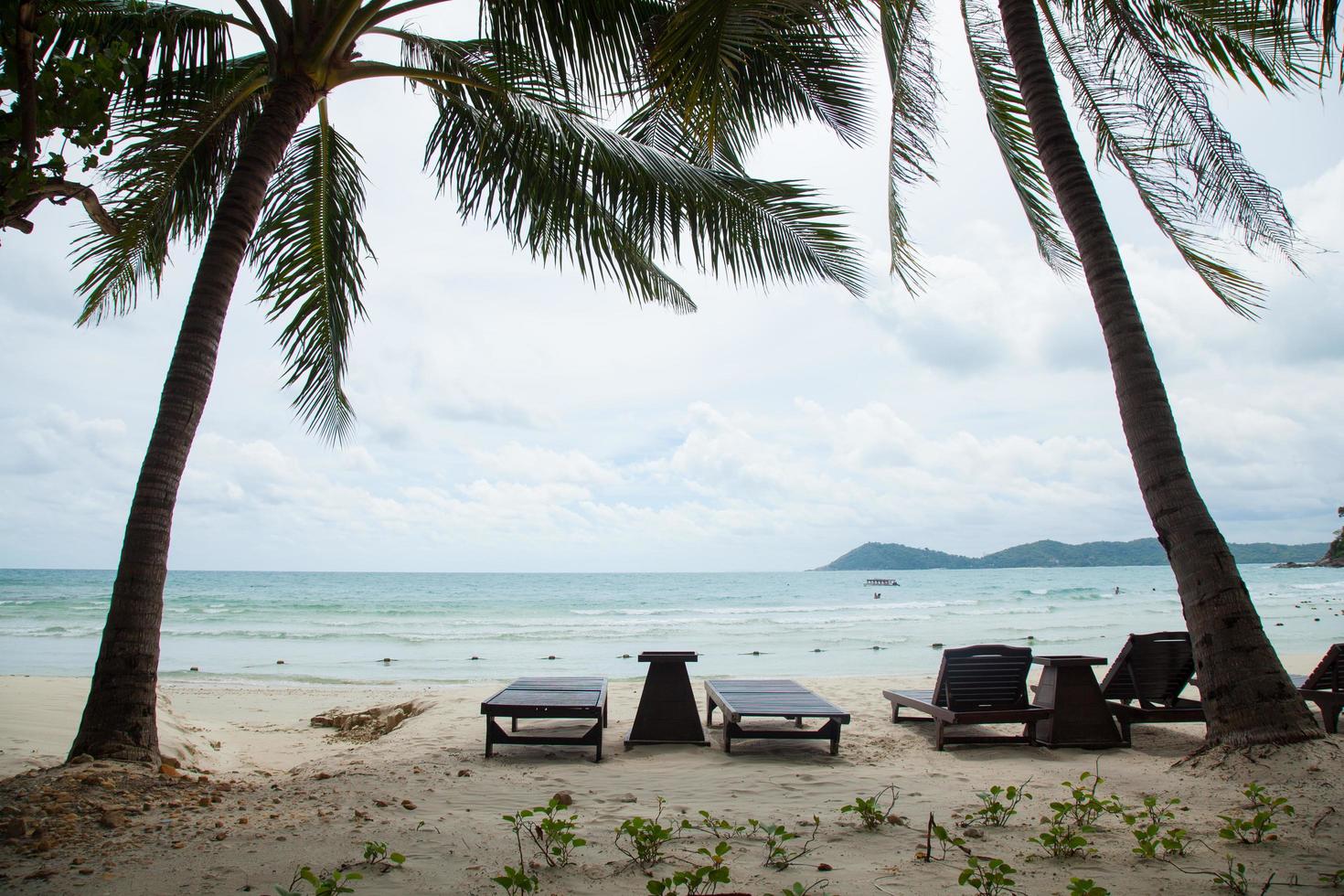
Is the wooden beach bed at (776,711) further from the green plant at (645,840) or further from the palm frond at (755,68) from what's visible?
the palm frond at (755,68)

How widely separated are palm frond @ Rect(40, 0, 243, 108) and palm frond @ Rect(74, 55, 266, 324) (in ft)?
0.33

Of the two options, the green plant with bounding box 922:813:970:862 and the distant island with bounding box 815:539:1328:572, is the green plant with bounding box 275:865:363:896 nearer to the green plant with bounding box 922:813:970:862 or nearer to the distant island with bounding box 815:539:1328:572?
the green plant with bounding box 922:813:970:862

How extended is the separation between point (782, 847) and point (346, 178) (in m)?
5.96

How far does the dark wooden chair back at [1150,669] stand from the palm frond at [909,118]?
324 centimetres

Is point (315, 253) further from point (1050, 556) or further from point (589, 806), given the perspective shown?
point (1050, 556)

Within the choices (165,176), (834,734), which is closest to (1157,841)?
(834,734)

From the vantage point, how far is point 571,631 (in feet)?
74.9

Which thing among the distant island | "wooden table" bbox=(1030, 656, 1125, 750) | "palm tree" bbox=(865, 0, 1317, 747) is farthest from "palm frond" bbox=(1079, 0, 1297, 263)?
the distant island

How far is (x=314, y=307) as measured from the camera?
604cm

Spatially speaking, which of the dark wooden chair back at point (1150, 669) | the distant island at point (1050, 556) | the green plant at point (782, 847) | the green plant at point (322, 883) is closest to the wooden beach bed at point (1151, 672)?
the dark wooden chair back at point (1150, 669)

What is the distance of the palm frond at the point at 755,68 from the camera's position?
3572mm

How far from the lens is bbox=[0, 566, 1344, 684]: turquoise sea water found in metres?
14.2

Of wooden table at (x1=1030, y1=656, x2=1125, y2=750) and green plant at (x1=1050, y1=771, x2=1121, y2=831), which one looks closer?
green plant at (x1=1050, y1=771, x2=1121, y2=831)

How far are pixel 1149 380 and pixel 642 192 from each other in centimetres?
347
